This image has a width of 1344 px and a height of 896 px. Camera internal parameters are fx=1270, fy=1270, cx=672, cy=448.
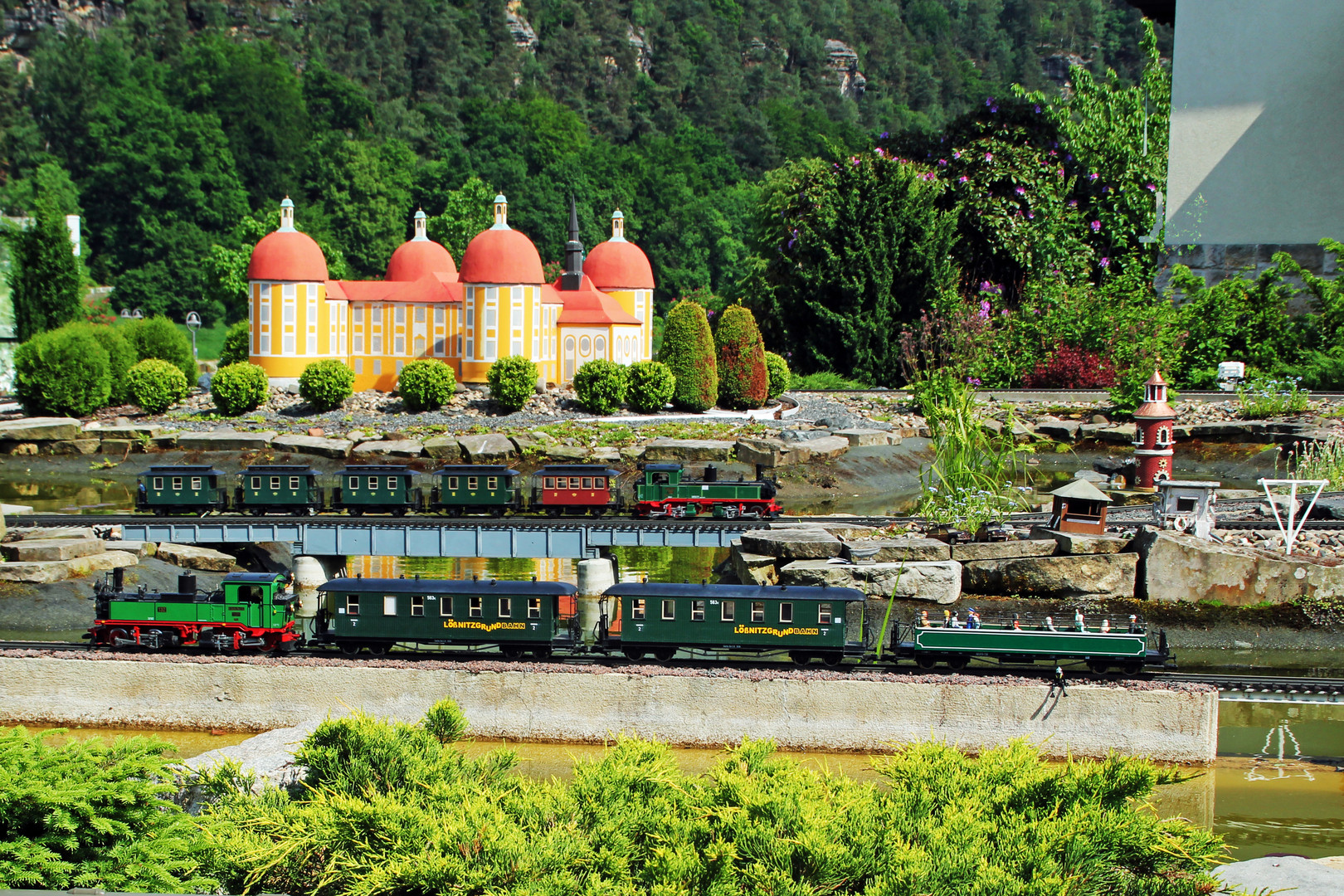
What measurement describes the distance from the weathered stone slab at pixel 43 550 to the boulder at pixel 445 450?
16.6 meters

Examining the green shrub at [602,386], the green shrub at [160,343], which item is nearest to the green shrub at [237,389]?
the green shrub at [160,343]

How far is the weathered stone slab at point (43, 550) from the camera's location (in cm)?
2917

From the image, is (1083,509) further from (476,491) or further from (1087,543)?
(476,491)

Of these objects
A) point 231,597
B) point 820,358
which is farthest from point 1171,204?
point 231,597

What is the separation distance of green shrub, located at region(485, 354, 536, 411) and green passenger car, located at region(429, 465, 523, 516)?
16.9m

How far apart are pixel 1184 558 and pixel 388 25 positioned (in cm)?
12688

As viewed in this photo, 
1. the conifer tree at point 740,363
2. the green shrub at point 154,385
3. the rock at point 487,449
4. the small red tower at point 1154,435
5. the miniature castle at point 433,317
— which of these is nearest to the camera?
the small red tower at point 1154,435

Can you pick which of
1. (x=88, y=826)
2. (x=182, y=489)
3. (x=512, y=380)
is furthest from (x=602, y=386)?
(x=88, y=826)

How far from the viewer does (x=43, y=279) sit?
62.3 meters

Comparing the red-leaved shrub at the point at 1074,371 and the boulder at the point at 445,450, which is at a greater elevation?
the red-leaved shrub at the point at 1074,371

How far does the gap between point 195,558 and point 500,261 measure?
82.5 ft

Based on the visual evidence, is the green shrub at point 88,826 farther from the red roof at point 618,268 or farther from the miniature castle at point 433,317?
the red roof at point 618,268

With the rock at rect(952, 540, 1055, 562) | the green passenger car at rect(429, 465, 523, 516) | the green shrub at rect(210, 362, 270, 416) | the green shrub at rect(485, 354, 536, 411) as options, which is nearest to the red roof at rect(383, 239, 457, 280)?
the green shrub at rect(210, 362, 270, 416)

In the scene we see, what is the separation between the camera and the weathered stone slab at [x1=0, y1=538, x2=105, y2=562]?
2917cm
